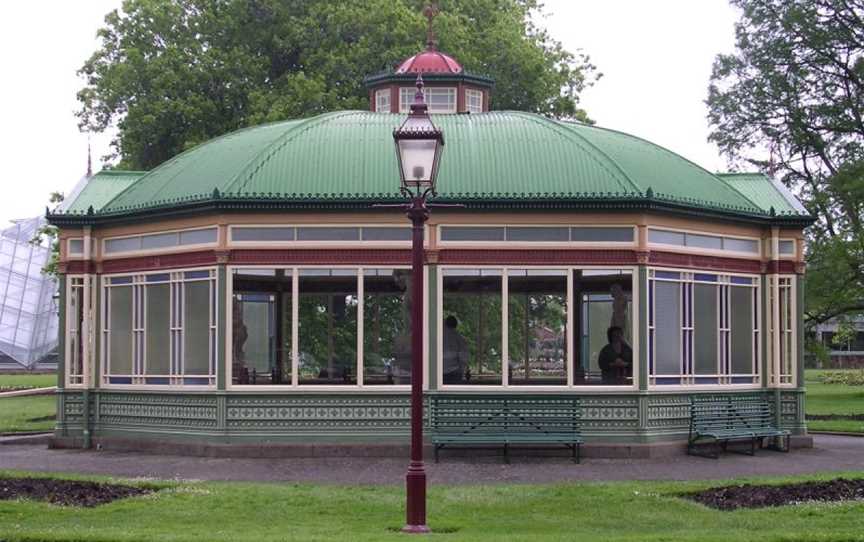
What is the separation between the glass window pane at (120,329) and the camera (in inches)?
911

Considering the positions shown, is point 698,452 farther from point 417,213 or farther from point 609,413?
point 417,213

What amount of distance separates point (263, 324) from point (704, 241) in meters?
8.39

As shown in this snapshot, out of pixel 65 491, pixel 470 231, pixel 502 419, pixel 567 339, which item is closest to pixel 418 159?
pixel 65 491

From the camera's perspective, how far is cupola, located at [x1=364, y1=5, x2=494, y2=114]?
25781 millimetres

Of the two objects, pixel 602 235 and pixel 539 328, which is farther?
pixel 539 328

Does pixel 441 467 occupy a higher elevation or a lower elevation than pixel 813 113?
lower

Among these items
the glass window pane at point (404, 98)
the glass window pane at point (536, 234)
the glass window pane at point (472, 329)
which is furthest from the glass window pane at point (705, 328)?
the glass window pane at point (404, 98)

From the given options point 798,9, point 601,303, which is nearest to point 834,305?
point 798,9

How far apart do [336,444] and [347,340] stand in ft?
10.5

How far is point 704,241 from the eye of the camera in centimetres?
2247

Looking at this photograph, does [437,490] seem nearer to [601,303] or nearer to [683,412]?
[683,412]

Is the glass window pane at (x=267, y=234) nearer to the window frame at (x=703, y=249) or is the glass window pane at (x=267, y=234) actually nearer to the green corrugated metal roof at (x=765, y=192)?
the window frame at (x=703, y=249)

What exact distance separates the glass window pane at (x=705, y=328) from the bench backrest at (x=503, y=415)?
9.38 ft

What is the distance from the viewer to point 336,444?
21000 millimetres
